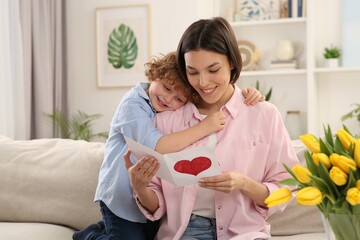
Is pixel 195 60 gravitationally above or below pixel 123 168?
above

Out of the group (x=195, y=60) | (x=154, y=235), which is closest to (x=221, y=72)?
(x=195, y=60)

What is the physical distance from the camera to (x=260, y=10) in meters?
5.46

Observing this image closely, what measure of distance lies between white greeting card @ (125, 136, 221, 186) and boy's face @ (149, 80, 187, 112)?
339 millimetres

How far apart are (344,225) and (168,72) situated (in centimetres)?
96

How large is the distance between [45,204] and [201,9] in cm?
320

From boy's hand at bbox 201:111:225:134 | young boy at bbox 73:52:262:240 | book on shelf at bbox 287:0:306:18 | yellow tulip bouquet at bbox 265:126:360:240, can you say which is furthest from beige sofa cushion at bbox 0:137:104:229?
book on shelf at bbox 287:0:306:18

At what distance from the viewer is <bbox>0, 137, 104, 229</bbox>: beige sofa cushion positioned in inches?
99.8

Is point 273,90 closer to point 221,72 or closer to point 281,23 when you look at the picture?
point 281,23

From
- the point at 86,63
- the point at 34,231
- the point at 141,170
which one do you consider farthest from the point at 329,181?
the point at 86,63

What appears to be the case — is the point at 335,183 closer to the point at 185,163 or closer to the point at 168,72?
the point at 185,163

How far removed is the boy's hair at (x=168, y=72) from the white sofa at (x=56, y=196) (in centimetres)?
58

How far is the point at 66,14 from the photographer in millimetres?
5680

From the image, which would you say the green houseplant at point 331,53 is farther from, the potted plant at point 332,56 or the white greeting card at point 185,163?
the white greeting card at point 185,163

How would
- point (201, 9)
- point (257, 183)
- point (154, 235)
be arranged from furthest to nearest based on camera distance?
point (201, 9), point (154, 235), point (257, 183)
